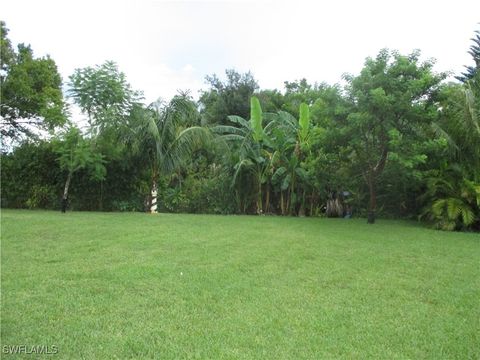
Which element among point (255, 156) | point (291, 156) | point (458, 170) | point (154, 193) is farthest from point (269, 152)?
point (458, 170)

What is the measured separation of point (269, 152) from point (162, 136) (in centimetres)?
343

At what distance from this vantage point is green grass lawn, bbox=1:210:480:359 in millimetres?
2590

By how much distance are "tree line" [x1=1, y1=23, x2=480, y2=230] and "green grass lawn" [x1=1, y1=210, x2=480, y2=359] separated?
3054mm

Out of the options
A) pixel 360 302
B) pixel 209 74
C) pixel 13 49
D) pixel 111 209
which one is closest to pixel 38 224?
pixel 111 209

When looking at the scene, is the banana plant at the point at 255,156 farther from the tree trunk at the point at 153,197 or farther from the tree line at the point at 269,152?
the tree trunk at the point at 153,197

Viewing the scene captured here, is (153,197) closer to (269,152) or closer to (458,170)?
(269,152)

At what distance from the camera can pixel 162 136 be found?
11781mm

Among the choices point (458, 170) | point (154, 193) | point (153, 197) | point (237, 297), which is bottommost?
point (237, 297)

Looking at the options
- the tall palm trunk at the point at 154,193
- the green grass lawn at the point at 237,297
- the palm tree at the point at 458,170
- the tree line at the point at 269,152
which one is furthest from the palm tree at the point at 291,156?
the green grass lawn at the point at 237,297

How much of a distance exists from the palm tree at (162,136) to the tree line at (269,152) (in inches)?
1.4

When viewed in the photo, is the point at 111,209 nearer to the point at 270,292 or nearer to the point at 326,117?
the point at 326,117

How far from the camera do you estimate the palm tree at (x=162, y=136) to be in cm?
1159

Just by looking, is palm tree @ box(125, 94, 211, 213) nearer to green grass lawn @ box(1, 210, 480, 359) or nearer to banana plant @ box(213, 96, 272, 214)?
banana plant @ box(213, 96, 272, 214)

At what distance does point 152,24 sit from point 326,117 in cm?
456
